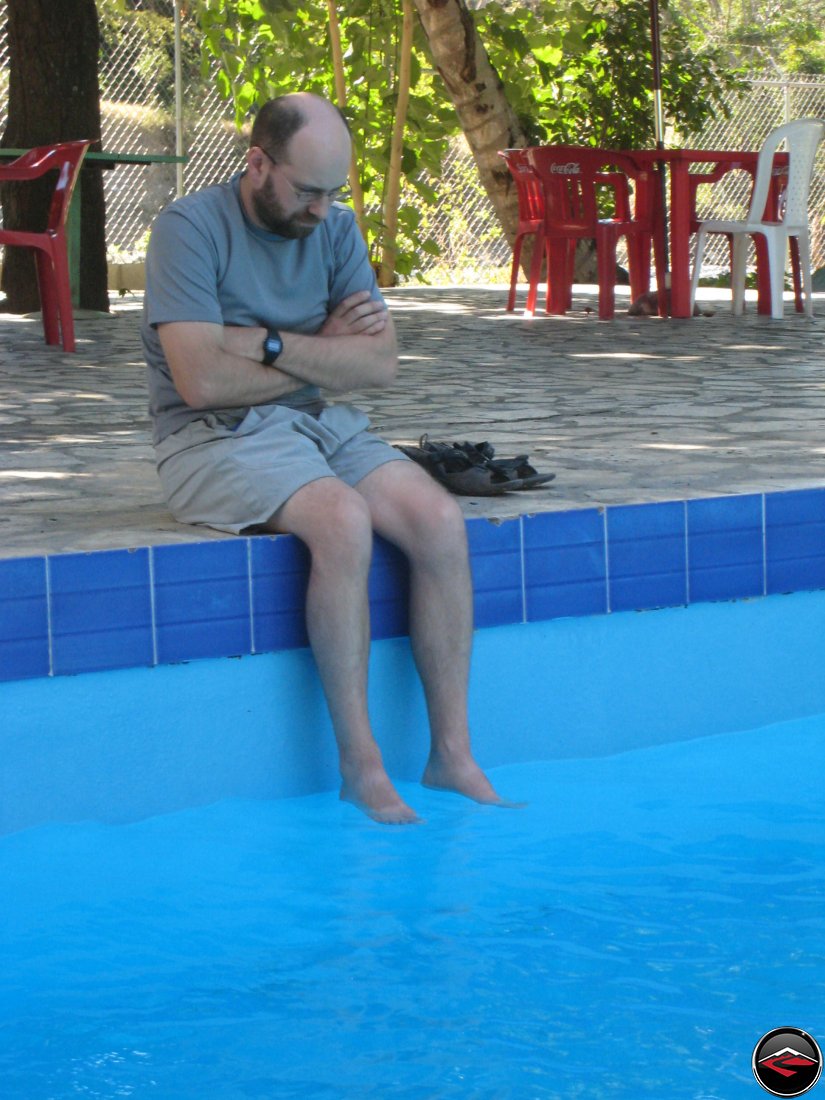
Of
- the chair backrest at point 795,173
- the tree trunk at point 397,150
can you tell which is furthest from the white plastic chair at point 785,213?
the tree trunk at point 397,150

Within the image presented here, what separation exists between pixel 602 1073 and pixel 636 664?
4.06 ft

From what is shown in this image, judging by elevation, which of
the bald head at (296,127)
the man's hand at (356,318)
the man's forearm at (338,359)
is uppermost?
the bald head at (296,127)

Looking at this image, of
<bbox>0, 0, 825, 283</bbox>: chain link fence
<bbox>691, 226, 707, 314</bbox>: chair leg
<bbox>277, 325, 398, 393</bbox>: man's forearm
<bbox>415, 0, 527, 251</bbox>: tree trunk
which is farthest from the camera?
<bbox>0, 0, 825, 283</bbox>: chain link fence

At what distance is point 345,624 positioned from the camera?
264cm

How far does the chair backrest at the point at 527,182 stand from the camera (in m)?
8.48

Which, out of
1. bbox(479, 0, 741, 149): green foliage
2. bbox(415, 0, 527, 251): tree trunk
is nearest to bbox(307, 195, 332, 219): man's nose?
bbox(415, 0, 527, 251): tree trunk

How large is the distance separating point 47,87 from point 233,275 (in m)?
6.39

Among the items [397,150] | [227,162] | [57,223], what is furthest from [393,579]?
[227,162]

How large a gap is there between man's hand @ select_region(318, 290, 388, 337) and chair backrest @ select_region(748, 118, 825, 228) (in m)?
5.61

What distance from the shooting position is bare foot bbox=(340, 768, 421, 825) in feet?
8.63

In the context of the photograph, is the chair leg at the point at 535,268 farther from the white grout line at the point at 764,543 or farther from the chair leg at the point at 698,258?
the white grout line at the point at 764,543

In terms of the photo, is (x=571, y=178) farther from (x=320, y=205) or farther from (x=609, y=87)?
(x=320, y=205)

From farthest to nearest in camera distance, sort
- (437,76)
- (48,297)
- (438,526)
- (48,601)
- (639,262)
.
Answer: (437,76) < (639,262) < (48,297) < (438,526) < (48,601)

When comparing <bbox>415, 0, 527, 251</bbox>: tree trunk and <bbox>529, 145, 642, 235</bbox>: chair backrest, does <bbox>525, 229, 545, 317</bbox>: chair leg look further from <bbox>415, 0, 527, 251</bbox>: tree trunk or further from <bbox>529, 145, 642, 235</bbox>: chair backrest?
<bbox>415, 0, 527, 251</bbox>: tree trunk
